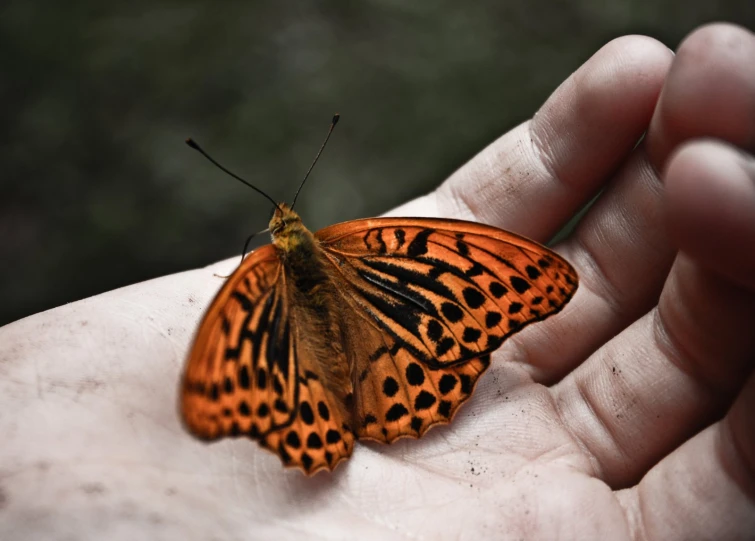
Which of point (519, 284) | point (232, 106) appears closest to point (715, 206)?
point (519, 284)

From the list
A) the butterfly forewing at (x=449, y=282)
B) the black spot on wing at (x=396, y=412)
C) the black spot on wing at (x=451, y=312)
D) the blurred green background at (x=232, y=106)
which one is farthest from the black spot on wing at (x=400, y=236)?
the blurred green background at (x=232, y=106)

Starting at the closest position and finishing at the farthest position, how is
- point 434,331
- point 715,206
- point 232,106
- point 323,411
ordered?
point 715,206 < point 323,411 < point 434,331 < point 232,106

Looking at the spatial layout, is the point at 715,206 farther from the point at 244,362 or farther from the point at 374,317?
the point at 244,362

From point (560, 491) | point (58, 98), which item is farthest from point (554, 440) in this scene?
point (58, 98)

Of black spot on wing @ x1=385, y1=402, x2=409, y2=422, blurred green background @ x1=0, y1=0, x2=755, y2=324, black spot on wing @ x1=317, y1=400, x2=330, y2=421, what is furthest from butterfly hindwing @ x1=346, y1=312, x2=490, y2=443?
blurred green background @ x1=0, y1=0, x2=755, y2=324

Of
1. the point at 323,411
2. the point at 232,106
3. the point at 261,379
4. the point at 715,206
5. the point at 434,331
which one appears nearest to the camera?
the point at 715,206

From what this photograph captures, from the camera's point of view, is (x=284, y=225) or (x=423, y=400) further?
(x=284, y=225)
